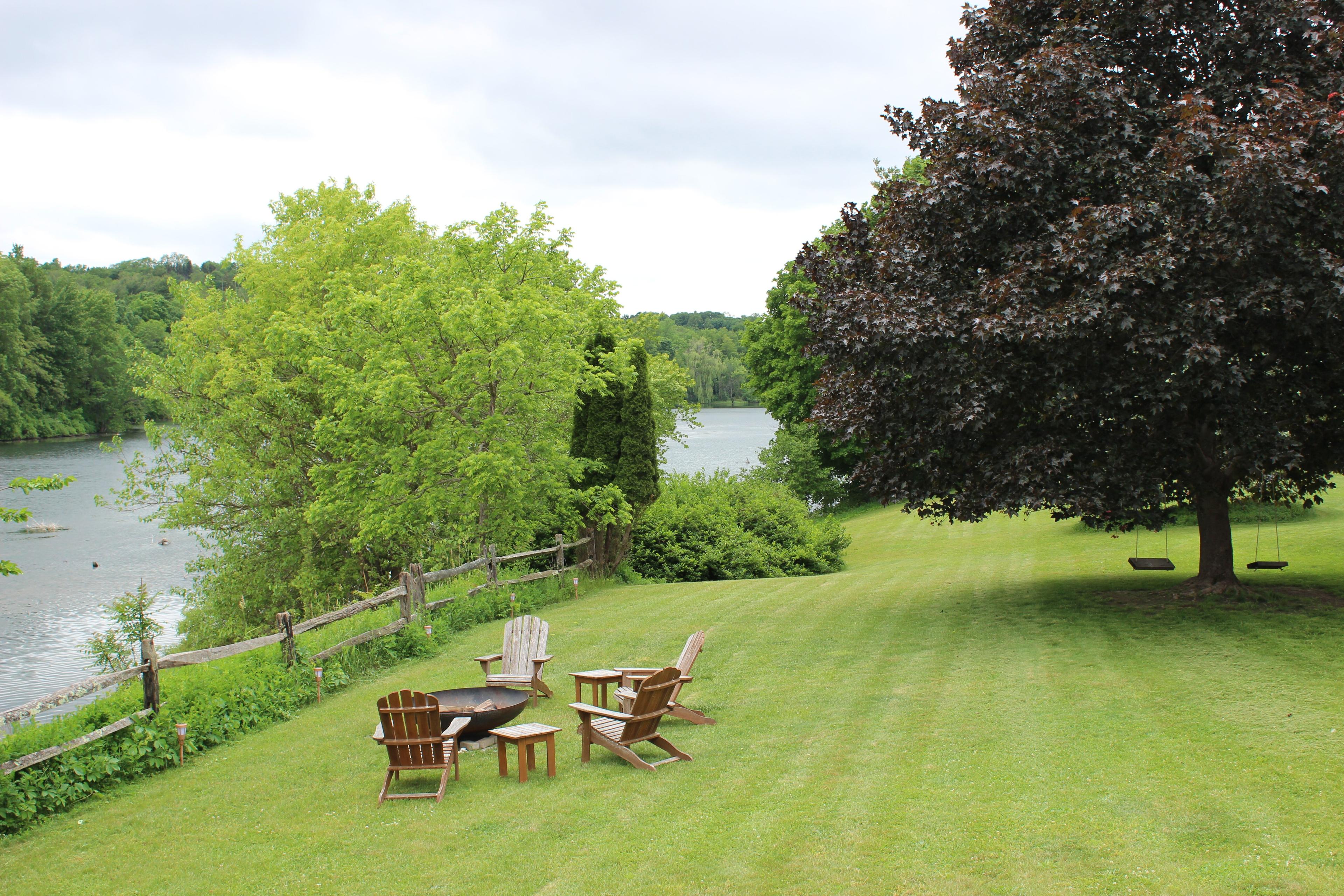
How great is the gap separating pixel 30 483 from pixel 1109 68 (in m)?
14.3

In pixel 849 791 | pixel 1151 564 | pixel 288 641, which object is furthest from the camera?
pixel 1151 564

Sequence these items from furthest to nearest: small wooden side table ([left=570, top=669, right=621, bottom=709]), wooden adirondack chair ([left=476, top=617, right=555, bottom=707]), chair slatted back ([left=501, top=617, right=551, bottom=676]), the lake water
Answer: the lake water → chair slatted back ([left=501, top=617, right=551, bottom=676]) → wooden adirondack chair ([left=476, top=617, right=555, bottom=707]) → small wooden side table ([left=570, top=669, right=621, bottom=709])

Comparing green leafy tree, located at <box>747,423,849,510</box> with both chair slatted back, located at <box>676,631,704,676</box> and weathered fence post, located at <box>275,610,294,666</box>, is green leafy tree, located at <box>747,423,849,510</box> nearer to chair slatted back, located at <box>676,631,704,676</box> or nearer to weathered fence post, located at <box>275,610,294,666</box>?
weathered fence post, located at <box>275,610,294,666</box>

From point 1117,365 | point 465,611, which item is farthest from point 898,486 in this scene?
point 465,611

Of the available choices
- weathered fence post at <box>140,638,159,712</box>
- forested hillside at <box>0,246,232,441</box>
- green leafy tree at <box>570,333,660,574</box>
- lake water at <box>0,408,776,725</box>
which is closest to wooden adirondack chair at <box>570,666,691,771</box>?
weathered fence post at <box>140,638,159,712</box>

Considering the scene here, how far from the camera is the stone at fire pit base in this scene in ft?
26.8

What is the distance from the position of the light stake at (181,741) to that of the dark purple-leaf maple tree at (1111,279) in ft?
30.2

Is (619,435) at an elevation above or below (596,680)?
above

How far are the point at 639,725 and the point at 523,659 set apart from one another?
2.92 metres

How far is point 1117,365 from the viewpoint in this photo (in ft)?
38.1

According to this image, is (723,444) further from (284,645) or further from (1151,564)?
(284,645)

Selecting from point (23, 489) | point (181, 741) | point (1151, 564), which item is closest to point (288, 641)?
point (181, 741)

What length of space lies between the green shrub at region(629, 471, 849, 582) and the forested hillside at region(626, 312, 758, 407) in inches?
2538

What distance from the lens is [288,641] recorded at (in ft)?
35.3
